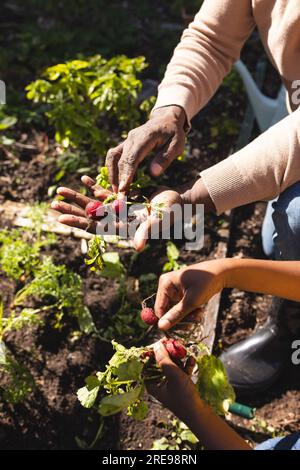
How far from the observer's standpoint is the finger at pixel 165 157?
2.06m

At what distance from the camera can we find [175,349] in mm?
1736

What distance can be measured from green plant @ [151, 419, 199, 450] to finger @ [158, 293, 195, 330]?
2.65ft

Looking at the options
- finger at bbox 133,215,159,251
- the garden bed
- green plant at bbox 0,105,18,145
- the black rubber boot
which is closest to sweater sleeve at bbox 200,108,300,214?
finger at bbox 133,215,159,251

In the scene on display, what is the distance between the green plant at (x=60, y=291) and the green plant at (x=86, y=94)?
707mm

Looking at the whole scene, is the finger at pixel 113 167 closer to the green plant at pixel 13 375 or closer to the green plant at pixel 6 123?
the green plant at pixel 13 375

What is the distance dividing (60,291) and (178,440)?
2.43 ft

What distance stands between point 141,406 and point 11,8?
3.29 meters

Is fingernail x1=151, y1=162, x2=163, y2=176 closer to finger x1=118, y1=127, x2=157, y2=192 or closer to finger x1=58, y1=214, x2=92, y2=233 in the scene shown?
finger x1=118, y1=127, x2=157, y2=192

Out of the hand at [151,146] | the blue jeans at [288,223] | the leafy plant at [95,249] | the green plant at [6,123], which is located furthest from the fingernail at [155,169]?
the green plant at [6,123]

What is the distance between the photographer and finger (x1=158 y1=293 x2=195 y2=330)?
1615 mm

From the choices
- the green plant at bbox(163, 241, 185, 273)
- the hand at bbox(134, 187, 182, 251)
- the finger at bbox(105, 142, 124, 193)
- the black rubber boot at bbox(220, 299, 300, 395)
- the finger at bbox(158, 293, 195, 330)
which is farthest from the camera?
the green plant at bbox(163, 241, 185, 273)

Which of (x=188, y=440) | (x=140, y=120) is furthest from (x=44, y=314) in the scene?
(x=140, y=120)

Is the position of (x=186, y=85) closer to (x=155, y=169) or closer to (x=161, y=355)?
(x=155, y=169)

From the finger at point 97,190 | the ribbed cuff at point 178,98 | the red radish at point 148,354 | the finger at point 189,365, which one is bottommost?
the finger at point 189,365
